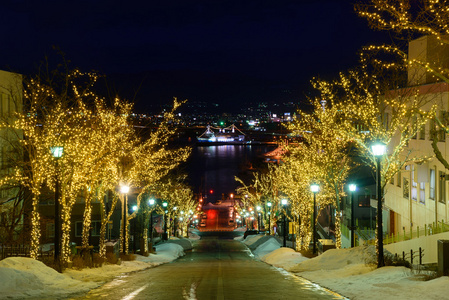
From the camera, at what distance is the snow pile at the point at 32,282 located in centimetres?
1264

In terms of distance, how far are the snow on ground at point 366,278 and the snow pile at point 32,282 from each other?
7597 mm

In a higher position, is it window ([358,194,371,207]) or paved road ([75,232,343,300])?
window ([358,194,371,207])

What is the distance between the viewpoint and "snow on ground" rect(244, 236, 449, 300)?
1216cm

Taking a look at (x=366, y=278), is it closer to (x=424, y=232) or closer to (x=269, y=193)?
(x=424, y=232)

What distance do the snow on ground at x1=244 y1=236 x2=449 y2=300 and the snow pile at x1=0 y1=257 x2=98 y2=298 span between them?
7597 mm

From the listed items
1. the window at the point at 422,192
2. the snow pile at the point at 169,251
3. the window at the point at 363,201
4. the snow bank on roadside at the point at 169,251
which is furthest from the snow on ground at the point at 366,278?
the window at the point at 363,201

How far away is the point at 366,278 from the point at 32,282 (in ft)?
33.2

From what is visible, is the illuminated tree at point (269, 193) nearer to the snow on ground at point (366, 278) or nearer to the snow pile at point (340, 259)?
the snow pile at point (340, 259)

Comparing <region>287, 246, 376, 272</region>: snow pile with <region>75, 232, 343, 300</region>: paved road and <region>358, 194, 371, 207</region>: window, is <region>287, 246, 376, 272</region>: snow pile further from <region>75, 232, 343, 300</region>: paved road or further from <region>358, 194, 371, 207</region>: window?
<region>358, 194, 371, 207</region>: window

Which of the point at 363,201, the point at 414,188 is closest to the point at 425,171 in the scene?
the point at 414,188

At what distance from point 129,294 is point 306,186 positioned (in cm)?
2344

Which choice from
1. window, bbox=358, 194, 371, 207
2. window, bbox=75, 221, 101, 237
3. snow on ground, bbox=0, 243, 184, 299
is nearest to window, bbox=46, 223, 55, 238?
window, bbox=75, 221, 101, 237

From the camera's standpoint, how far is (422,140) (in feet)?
107

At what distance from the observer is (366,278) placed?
1582 centimetres
